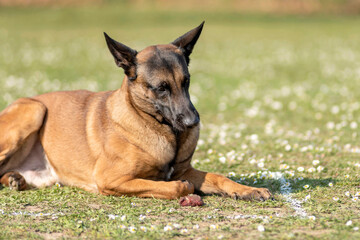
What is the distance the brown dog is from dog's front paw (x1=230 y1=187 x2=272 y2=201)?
0.01 meters

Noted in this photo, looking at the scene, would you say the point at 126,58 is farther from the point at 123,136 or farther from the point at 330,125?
the point at 330,125

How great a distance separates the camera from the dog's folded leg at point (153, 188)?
20.2 feet

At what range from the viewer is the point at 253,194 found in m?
6.13

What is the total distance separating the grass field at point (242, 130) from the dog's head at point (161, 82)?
1038 millimetres

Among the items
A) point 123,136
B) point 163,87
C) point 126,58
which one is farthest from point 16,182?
point 163,87

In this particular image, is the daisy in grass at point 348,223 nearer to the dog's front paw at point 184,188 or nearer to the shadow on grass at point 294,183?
the shadow on grass at point 294,183

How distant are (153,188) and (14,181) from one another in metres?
2.04

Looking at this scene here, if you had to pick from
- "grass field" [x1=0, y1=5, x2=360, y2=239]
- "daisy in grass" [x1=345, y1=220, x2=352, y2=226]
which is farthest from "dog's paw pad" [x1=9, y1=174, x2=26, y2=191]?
"daisy in grass" [x1=345, y1=220, x2=352, y2=226]

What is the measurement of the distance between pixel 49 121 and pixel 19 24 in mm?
35680

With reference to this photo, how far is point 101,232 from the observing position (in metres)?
5.12

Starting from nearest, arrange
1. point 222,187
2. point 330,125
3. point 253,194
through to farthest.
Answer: point 253,194, point 222,187, point 330,125

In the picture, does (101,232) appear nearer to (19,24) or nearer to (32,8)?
(19,24)

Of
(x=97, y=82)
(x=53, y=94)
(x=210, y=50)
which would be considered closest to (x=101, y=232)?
(x=53, y=94)

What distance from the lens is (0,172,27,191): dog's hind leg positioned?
6.98m
